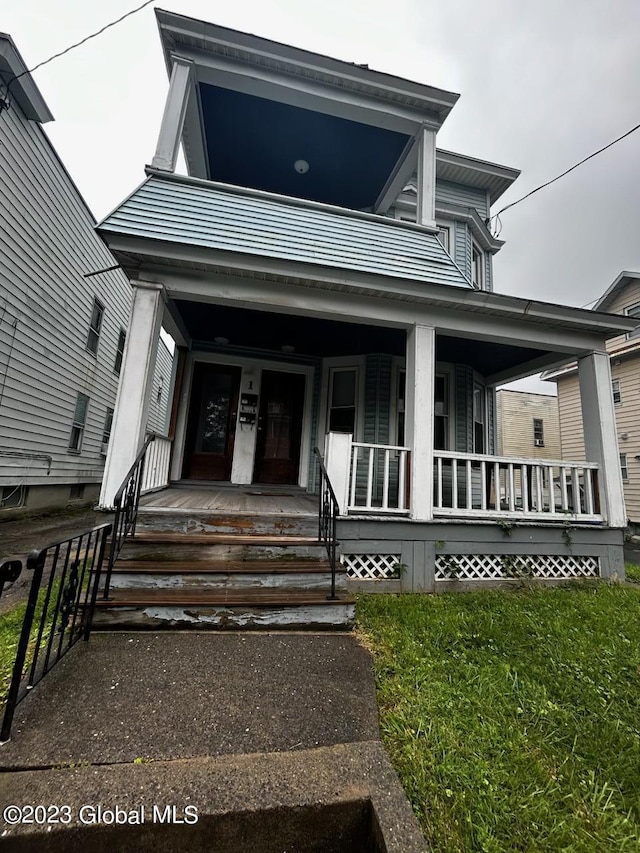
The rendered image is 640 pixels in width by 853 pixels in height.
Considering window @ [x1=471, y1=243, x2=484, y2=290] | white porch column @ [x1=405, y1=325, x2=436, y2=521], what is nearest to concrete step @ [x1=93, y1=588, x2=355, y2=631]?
white porch column @ [x1=405, y1=325, x2=436, y2=521]

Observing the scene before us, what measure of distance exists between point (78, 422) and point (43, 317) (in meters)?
2.74

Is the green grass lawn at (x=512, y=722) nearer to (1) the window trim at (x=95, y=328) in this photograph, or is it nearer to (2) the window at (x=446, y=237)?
(2) the window at (x=446, y=237)

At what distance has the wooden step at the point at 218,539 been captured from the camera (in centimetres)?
309

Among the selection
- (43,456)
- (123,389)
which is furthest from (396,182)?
(43,456)

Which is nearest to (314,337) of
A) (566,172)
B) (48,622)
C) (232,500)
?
(232,500)

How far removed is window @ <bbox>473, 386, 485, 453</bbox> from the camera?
22.0ft

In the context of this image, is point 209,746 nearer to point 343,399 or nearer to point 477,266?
point 343,399

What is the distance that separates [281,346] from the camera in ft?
20.3

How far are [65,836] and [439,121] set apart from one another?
7369 mm

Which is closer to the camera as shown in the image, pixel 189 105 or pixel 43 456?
pixel 189 105

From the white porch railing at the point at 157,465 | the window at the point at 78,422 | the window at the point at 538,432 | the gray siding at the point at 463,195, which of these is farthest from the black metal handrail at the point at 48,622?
the window at the point at 538,432

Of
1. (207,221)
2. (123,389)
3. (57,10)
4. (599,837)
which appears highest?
(57,10)

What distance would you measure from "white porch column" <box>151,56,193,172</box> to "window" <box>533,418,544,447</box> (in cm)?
2352

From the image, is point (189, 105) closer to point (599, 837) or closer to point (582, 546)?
point (599, 837)
